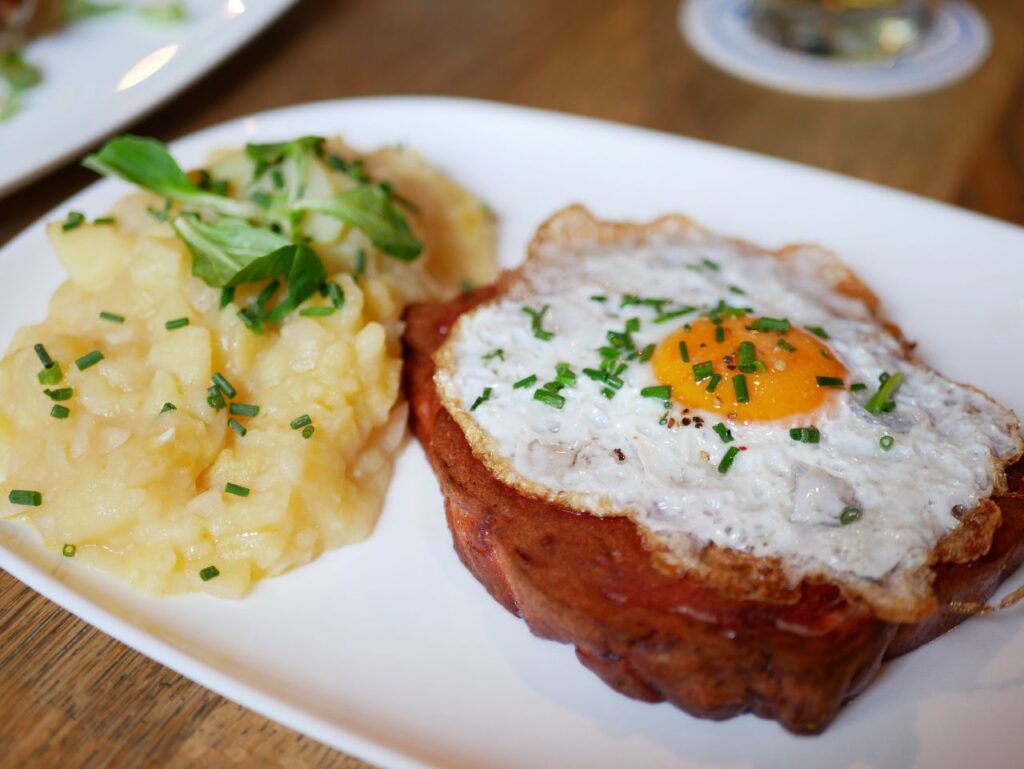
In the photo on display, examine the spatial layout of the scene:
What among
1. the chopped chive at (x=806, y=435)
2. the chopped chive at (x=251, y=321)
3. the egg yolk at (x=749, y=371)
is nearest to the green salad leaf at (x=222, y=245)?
the chopped chive at (x=251, y=321)

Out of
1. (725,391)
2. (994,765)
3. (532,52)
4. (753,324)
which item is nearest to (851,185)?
(753,324)

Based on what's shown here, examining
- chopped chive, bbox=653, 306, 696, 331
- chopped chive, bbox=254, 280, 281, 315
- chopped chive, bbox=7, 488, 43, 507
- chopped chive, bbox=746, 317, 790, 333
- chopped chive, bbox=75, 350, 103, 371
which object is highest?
chopped chive, bbox=75, 350, 103, 371

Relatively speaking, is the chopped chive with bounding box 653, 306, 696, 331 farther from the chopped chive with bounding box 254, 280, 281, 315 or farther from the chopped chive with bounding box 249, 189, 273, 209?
the chopped chive with bounding box 249, 189, 273, 209

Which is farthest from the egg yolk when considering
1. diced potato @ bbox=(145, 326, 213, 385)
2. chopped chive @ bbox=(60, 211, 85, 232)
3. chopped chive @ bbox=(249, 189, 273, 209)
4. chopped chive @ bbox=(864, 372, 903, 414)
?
chopped chive @ bbox=(60, 211, 85, 232)

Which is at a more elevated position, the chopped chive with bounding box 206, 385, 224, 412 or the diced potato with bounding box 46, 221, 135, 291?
the diced potato with bounding box 46, 221, 135, 291

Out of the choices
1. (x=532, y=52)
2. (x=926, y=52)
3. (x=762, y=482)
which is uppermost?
(x=762, y=482)

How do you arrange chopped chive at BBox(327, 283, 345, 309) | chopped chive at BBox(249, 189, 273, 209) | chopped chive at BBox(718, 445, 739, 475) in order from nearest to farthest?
chopped chive at BBox(718, 445, 739, 475) → chopped chive at BBox(327, 283, 345, 309) → chopped chive at BBox(249, 189, 273, 209)

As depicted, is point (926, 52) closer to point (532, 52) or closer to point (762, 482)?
point (532, 52)
